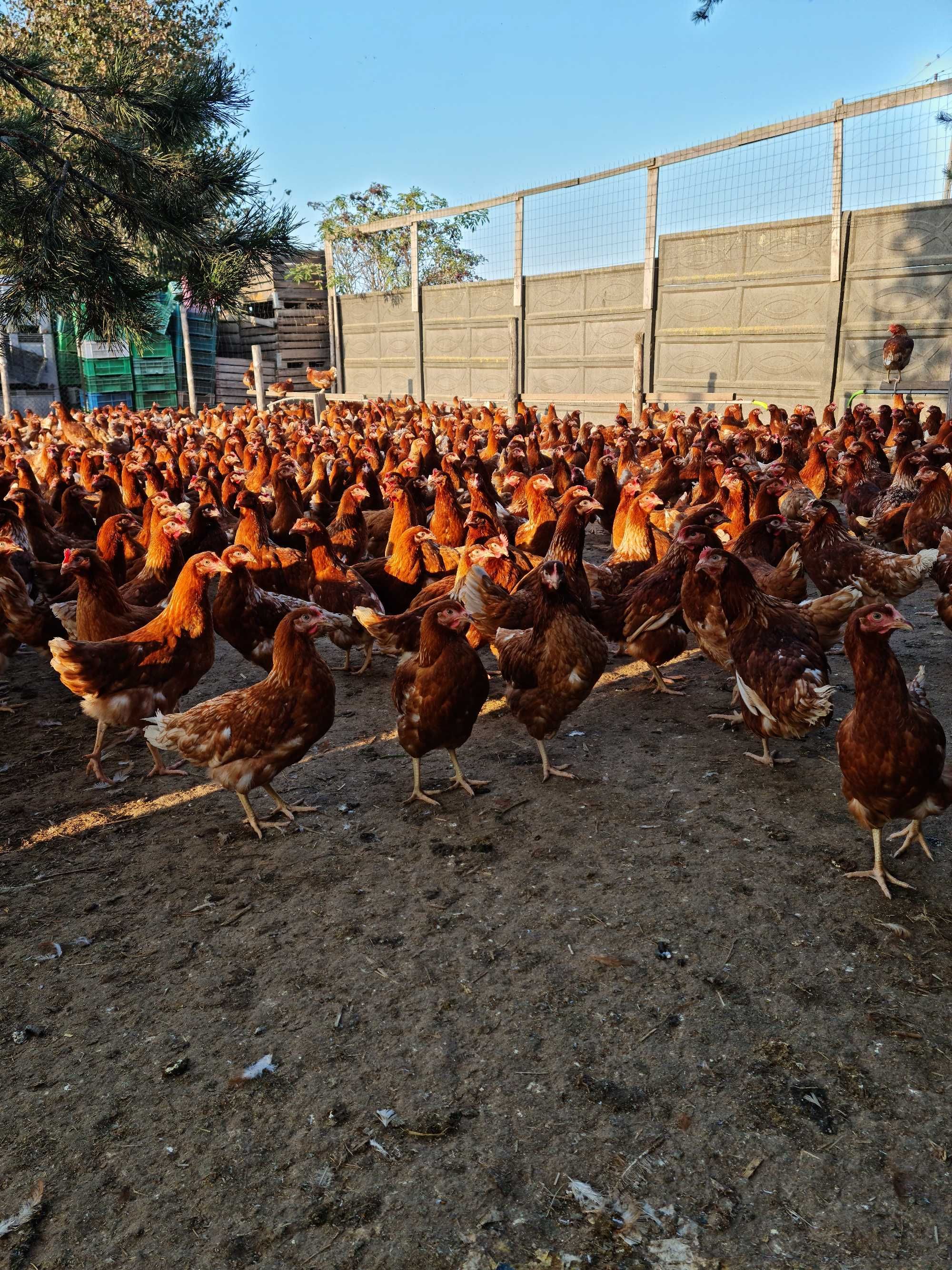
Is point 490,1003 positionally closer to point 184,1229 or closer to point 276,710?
point 184,1229

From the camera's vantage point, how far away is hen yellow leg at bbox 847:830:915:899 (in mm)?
3914

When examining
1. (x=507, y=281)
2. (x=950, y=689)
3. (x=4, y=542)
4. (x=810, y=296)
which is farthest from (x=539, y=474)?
(x=507, y=281)

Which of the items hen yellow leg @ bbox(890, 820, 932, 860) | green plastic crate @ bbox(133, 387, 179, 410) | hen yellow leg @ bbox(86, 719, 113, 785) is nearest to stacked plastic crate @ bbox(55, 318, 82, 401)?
green plastic crate @ bbox(133, 387, 179, 410)

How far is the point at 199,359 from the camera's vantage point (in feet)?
97.4

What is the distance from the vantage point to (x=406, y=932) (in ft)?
12.4

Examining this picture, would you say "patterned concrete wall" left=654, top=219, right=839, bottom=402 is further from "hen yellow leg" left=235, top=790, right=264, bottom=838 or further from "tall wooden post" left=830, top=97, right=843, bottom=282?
"hen yellow leg" left=235, top=790, right=264, bottom=838

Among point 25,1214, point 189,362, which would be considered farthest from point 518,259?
point 25,1214

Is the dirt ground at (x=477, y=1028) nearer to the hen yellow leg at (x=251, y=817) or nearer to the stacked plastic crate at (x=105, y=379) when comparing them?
the hen yellow leg at (x=251, y=817)

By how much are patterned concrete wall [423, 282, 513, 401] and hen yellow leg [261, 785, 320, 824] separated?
20505 millimetres

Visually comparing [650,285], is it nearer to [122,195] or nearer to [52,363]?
[122,195]

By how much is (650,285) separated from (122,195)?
16.5m

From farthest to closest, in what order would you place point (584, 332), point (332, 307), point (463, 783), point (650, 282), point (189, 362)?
1. point (332, 307)
2. point (189, 362)
3. point (584, 332)
4. point (650, 282)
5. point (463, 783)

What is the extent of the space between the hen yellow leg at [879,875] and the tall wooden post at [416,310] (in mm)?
23982

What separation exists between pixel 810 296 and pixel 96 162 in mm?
15746
